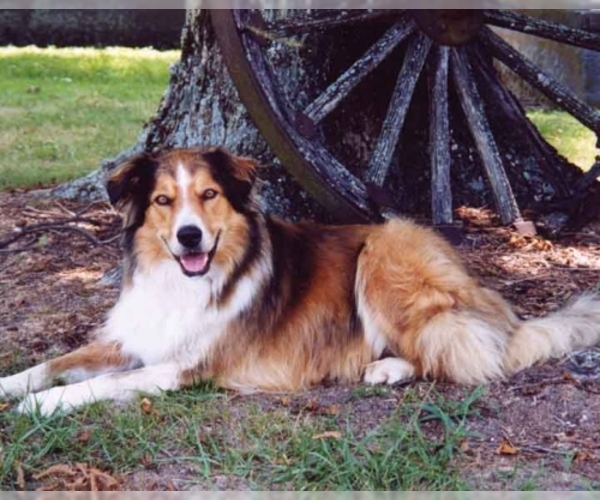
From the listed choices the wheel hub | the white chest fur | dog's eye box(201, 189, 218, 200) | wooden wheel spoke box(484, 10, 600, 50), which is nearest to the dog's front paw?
the white chest fur

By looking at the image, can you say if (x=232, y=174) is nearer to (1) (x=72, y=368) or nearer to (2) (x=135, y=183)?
(2) (x=135, y=183)

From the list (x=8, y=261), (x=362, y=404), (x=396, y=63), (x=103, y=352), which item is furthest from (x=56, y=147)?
(x=362, y=404)

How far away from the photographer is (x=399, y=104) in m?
5.77

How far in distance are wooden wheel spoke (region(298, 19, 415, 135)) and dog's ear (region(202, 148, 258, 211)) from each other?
93 cm

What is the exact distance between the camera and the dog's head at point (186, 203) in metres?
4.56

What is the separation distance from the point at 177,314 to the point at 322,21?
68.0 inches

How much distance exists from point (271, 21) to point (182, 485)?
2473 mm

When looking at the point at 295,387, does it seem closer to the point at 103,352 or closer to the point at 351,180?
the point at 103,352

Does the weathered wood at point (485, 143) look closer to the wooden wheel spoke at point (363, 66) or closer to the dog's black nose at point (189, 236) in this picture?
the wooden wheel spoke at point (363, 66)

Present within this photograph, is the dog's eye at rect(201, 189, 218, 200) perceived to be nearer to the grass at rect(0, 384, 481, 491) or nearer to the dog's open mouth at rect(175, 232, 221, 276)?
the dog's open mouth at rect(175, 232, 221, 276)

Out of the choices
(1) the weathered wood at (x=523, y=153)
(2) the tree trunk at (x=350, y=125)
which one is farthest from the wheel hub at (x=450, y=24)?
(1) the weathered wood at (x=523, y=153)

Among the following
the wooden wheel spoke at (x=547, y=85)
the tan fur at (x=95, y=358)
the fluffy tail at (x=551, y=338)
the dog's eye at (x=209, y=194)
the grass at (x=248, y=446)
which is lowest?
the grass at (x=248, y=446)

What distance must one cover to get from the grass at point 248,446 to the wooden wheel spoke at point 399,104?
161cm

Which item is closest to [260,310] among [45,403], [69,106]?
[45,403]
